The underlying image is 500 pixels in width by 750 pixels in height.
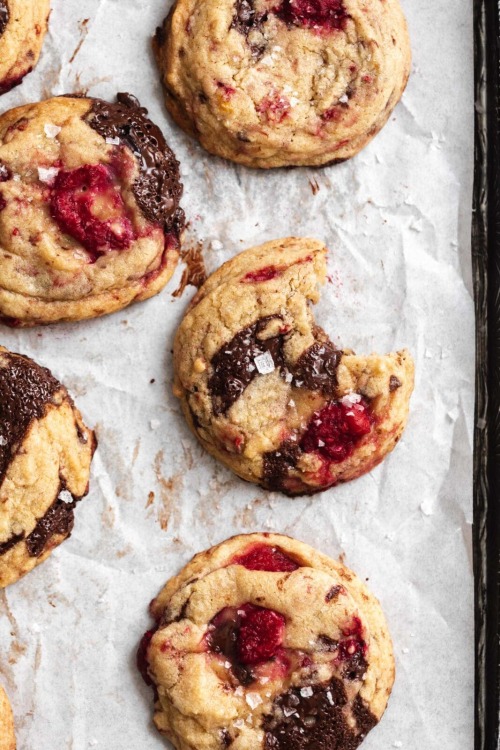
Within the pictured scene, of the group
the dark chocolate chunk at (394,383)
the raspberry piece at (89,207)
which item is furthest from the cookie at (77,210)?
the dark chocolate chunk at (394,383)

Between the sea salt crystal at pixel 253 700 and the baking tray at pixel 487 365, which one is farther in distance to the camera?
the baking tray at pixel 487 365

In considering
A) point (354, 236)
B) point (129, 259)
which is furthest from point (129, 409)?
point (354, 236)

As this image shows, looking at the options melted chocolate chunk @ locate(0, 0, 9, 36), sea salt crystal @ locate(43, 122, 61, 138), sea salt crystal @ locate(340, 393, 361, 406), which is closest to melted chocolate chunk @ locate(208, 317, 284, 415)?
sea salt crystal @ locate(340, 393, 361, 406)

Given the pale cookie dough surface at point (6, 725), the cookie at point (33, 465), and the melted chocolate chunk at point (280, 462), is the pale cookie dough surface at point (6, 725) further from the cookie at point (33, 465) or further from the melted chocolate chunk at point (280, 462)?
the melted chocolate chunk at point (280, 462)

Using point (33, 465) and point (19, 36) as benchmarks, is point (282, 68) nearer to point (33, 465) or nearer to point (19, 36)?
point (19, 36)

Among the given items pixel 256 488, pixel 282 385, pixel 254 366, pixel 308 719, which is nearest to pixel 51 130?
pixel 254 366

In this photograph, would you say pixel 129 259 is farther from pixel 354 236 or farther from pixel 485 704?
pixel 485 704
